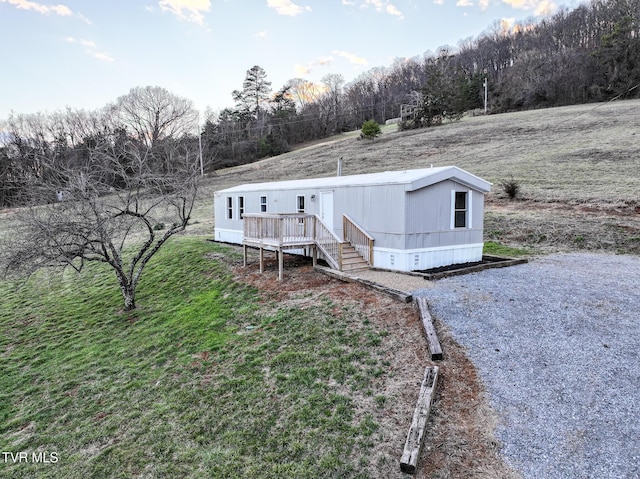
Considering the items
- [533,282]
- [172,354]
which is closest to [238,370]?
[172,354]

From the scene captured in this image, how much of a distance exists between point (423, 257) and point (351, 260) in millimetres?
2047

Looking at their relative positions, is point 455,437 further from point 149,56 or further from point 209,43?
point 149,56

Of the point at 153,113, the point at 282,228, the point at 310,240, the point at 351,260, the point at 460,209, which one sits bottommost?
the point at 351,260

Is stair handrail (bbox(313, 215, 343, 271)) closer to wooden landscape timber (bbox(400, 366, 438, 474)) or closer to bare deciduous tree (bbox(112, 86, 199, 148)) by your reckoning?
wooden landscape timber (bbox(400, 366, 438, 474))

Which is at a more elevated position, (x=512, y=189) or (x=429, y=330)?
(x=512, y=189)

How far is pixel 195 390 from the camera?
6293mm

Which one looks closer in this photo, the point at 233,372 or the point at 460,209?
the point at 233,372

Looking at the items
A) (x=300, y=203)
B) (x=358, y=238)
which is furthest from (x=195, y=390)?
(x=300, y=203)

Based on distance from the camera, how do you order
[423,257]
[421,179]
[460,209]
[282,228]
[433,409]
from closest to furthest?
[433,409], [421,179], [423,257], [282,228], [460,209]

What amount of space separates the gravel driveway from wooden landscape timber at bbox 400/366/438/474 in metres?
0.74

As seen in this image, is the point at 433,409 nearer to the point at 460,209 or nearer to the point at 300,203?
the point at 460,209

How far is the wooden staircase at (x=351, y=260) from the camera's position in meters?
10.9

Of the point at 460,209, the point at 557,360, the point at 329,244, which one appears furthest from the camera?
the point at 329,244

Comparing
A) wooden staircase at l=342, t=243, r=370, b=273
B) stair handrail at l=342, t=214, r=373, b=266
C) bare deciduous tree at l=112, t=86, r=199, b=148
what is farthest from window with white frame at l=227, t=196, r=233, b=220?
bare deciduous tree at l=112, t=86, r=199, b=148
